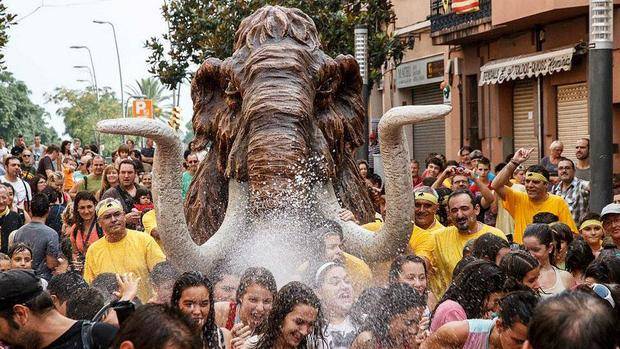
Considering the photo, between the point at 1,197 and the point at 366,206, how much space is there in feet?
15.7

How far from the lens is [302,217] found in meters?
8.10

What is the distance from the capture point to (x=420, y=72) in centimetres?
3167

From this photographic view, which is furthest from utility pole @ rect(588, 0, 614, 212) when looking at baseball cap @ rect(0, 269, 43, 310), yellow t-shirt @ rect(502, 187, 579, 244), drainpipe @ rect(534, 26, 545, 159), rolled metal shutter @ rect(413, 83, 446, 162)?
rolled metal shutter @ rect(413, 83, 446, 162)

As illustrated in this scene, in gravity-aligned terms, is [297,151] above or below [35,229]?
above

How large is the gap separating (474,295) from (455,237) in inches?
109

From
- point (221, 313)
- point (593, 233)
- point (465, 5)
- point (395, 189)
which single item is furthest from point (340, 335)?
point (465, 5)

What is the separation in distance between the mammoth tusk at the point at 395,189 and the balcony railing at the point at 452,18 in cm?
1730

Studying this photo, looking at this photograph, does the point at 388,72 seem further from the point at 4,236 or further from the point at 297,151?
the point at 297,151

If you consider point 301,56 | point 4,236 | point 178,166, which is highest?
point 301,56

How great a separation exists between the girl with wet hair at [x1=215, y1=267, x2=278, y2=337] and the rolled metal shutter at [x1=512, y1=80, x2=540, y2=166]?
17304 mm

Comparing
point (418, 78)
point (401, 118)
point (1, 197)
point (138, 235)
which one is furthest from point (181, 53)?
point (401, 118)

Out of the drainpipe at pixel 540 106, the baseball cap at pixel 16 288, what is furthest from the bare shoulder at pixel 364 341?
the drainpipe at pixel 540 106

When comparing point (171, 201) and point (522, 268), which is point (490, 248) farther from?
point (171, 201)

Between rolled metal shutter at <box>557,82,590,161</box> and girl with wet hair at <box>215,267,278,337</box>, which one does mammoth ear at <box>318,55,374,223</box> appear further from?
rolled metal shutter at <box>557,82,590,161</box>
